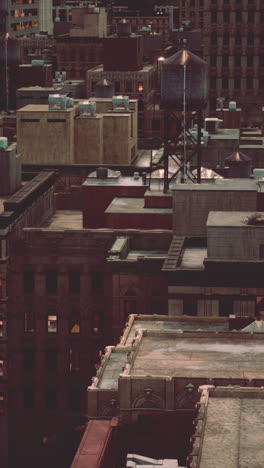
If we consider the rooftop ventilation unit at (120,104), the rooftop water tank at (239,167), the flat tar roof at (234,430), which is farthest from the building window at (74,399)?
the rooftop ventilation unit at (120,104)

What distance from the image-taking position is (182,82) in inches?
5886

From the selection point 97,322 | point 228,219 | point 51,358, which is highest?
point 228,219

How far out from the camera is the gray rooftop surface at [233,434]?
64.7 metres

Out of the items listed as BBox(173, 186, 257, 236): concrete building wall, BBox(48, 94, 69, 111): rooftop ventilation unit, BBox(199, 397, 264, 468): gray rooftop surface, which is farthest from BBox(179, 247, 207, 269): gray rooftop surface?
BBox(48, 94, 69, 111): rooftop ventilation unit

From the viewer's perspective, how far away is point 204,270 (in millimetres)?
115312

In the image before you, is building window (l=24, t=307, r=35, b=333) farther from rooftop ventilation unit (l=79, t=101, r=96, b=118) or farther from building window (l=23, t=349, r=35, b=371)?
rooftop ventilation unit (l=79, t=101, r=96, b=118)

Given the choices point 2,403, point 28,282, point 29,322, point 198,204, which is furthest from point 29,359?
point 198,204

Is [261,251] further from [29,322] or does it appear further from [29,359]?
[29,359]

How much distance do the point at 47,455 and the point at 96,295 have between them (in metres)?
17.3

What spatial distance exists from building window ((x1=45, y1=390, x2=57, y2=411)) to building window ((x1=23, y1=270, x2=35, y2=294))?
10496mm

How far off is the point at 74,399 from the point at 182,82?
1503 inches

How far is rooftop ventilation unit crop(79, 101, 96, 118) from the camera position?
184750 millimetres

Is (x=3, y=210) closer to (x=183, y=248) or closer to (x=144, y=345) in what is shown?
(x=183, y=248)

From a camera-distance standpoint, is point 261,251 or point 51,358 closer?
point 261,251
